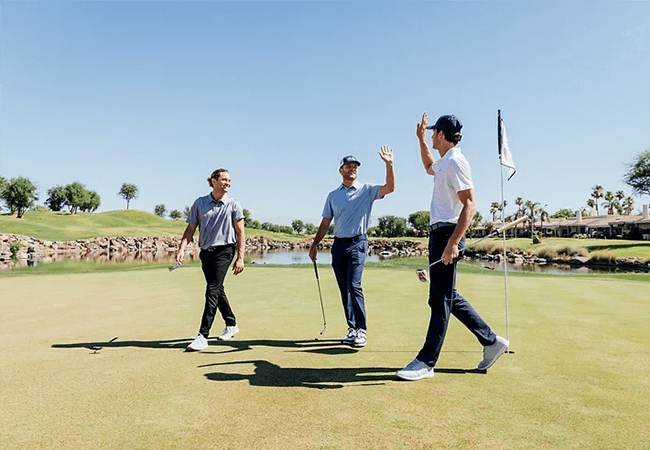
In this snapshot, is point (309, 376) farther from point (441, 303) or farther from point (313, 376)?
point (441, 303)

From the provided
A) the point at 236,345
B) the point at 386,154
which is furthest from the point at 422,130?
the point at 236,345

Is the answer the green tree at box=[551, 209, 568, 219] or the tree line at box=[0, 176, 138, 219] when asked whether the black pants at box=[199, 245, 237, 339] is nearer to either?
the tree line at box=[0, 176, 138, 219]

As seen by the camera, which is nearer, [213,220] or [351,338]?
[351,338]

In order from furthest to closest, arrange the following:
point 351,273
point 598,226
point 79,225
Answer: point 79,225, point 598,226, point 351,273

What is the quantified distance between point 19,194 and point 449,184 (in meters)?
108

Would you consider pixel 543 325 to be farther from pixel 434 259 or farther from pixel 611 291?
pixel 611 291

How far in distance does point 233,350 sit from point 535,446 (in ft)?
11.9

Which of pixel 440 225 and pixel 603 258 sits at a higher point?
pixel 440 225

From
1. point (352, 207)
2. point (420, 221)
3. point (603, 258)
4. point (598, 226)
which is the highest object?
point (420, 221)

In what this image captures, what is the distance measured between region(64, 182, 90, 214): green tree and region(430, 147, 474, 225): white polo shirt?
13634 centimetres

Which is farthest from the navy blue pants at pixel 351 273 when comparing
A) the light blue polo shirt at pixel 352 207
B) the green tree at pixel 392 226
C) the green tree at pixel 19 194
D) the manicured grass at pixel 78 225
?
the green tree at pixel 392 226

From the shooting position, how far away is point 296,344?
17.6 feet

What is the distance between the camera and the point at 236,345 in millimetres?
5461

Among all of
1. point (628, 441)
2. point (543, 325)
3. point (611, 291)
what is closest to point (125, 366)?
point (628, 441)
